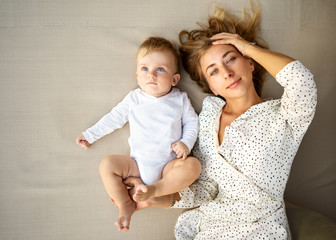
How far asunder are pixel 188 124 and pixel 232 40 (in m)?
0.45

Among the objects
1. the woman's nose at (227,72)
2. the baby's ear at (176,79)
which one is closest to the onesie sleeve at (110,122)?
the baby's ear at (176,79)

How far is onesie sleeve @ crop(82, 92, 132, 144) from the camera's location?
147 cm

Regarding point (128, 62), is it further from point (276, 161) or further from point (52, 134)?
point (276, 161)

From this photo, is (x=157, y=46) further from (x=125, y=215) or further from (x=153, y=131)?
(x=125, y=215)

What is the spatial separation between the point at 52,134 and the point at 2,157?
26 cm

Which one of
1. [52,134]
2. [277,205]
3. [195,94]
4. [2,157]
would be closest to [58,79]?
[52,134]

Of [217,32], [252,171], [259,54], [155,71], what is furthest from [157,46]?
[252,171]

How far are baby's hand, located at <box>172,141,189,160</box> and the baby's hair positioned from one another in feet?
1.36

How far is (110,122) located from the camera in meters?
1.48

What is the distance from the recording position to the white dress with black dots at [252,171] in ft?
4.43

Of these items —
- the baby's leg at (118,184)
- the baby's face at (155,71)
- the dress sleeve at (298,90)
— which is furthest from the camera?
the baby's face at (155,71)

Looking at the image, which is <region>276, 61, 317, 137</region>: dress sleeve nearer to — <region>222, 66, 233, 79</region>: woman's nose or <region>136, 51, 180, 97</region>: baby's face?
<region>222, 66, 233, 79</region>: woman's nose

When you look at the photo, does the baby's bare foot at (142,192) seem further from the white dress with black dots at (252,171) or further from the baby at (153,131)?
the white dress with black dots at (252,171)

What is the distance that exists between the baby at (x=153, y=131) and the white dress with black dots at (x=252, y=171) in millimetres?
154
